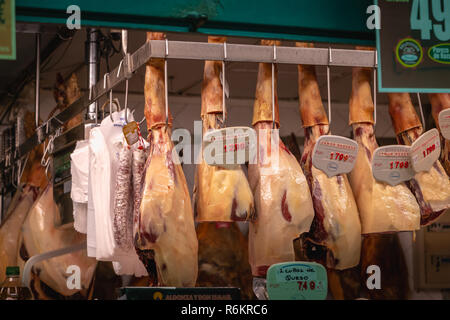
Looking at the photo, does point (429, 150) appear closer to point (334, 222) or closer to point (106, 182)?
point (334, 222)

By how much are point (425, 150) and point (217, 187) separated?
2.81ft

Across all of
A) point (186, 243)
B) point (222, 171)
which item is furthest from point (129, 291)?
point (222, 171)

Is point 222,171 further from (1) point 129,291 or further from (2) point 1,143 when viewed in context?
(2) point 1,143

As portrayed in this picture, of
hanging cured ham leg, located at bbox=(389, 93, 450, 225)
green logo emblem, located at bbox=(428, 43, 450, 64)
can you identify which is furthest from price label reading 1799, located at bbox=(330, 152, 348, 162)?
green logo emblem, located at bbox=(428, 43, 450, 64)

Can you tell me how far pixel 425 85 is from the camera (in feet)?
8.44

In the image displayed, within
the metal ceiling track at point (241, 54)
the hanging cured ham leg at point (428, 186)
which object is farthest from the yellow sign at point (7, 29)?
the hanging cured ham leg at point (428, 186)

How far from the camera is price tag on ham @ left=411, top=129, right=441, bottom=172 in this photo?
113 inches

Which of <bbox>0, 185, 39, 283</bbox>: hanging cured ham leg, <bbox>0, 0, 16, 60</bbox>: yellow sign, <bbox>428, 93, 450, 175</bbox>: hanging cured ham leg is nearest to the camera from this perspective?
<bbox>0, 0, 16, 60</bbox>: yellow sign

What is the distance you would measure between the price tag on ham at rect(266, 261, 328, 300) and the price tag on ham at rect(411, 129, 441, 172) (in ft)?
2.04

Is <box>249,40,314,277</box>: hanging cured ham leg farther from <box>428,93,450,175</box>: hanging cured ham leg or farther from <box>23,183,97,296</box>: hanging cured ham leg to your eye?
<box>23,183,97,296</box>: hanging cured ham leg

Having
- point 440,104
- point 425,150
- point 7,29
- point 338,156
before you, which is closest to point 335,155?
point 338,156

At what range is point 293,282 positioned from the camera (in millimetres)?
2670

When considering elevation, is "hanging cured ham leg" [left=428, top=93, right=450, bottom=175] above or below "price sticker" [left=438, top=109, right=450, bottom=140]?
above

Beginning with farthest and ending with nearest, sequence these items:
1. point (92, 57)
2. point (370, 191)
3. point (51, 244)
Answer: point (51, 244), point (92, 57), point (370, 191)
